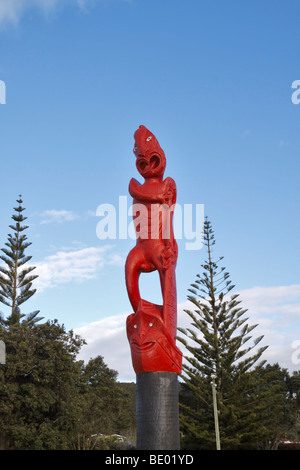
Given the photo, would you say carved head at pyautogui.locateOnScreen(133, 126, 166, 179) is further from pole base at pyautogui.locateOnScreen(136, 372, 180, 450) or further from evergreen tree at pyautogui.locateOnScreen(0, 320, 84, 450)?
evergreen tree at pyautogui.locateOnScreen(0, 320, 84, 450)

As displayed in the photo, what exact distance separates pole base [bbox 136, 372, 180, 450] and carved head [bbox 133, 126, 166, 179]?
12.1 feet

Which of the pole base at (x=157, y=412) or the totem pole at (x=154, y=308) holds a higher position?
the totem pole at (x=154, y=308)

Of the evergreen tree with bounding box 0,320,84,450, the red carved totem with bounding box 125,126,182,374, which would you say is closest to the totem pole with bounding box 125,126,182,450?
the red carved totem with bounding box 125,126,182,374

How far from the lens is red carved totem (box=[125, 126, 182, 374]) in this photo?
24.9ft

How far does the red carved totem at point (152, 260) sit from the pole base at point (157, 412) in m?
0.19

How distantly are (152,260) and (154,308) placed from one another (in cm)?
89

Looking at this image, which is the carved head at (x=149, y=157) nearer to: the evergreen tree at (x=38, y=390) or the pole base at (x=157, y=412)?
the pole base at (x=157, y=412)

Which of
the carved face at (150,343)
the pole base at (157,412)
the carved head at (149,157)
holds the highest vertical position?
the carved head at (149,157)

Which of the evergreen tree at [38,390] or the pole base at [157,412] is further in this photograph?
the evergreen tree at [38,390]

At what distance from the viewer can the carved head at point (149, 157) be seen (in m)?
9.02

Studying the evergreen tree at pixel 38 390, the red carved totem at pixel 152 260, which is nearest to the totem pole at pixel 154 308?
the red carved totem at pixel 152 260

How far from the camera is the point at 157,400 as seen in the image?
7.20 metres
